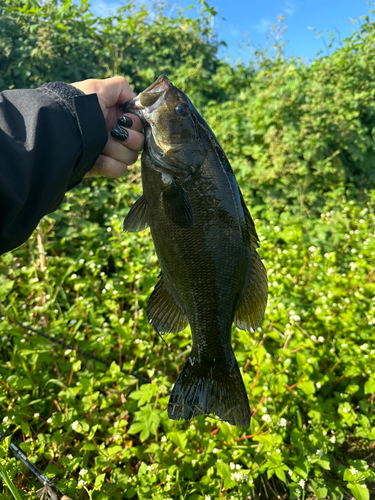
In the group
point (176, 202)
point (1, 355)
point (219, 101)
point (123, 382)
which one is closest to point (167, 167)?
point (176, 202)

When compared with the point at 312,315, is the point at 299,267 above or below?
above

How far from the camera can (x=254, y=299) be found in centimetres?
152

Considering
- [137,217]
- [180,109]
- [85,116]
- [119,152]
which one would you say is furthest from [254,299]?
[85,116]

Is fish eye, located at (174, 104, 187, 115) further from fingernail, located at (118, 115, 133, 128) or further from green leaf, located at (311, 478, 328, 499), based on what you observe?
green leaf, located at (311, 478, 328, 499)

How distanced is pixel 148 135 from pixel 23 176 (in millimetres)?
587

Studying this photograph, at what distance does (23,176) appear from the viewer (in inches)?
52.9

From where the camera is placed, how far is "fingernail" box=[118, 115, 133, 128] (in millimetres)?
1553

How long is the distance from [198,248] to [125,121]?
70cm

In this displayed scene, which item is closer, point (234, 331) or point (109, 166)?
point (109, 166)

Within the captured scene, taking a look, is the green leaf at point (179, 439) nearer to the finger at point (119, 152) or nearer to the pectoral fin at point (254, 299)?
the pectoral fin at point (254, 299)

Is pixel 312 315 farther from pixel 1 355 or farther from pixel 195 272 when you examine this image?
pixel 1 355

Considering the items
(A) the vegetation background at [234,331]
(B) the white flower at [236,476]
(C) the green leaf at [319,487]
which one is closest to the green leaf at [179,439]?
(A) the vegetation background at [234,331]

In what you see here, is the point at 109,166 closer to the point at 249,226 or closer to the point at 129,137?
the point at 129,137

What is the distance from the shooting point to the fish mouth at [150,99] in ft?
4.99
